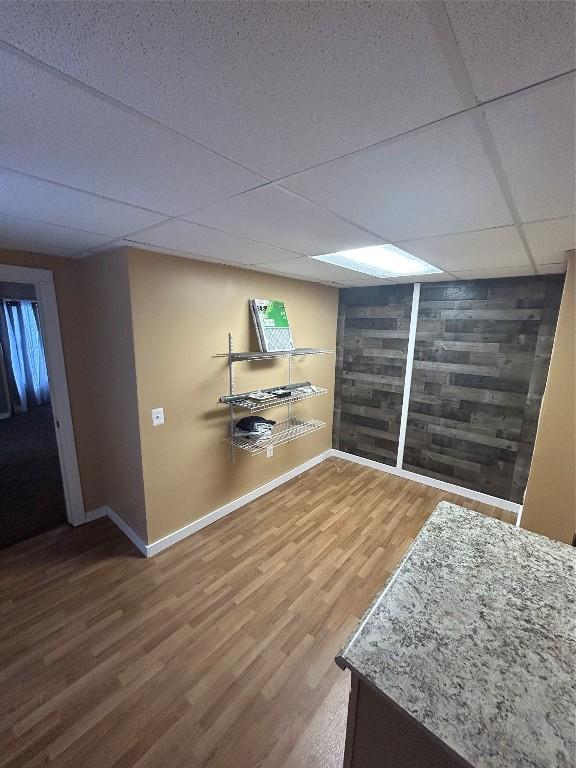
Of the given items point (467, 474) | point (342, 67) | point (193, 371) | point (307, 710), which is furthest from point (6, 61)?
point (467, 474)

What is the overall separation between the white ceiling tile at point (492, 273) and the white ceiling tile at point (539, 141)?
4.73 feet

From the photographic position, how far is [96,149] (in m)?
0.83

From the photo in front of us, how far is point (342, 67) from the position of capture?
0.56m

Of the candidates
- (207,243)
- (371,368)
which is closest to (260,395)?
(207,243)

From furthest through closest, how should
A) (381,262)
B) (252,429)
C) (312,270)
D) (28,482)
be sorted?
(28,482)
(252,429)
(312,270)
(381,262)

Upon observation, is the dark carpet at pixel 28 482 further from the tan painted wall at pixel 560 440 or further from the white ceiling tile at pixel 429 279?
the white ceiling tile at pixel 429 279

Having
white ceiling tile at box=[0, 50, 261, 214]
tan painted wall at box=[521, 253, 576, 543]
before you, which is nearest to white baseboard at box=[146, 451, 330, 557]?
tan painted wall at box=[521, 253, 576, 543]

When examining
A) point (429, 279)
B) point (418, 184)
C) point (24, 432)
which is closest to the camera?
point (418, 184)

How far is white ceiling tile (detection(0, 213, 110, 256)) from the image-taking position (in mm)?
1513

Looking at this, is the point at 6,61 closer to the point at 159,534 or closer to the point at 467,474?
the point at 159,534

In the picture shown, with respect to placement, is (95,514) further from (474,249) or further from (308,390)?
(474,249)

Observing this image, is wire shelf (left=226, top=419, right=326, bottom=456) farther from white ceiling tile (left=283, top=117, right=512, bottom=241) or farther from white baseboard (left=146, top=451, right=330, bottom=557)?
white ceiling tile (left=283, top=117, right=512, bottom=241)

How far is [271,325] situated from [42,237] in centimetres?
168

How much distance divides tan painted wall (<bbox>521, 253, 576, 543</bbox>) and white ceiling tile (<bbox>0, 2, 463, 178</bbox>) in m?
1.68
